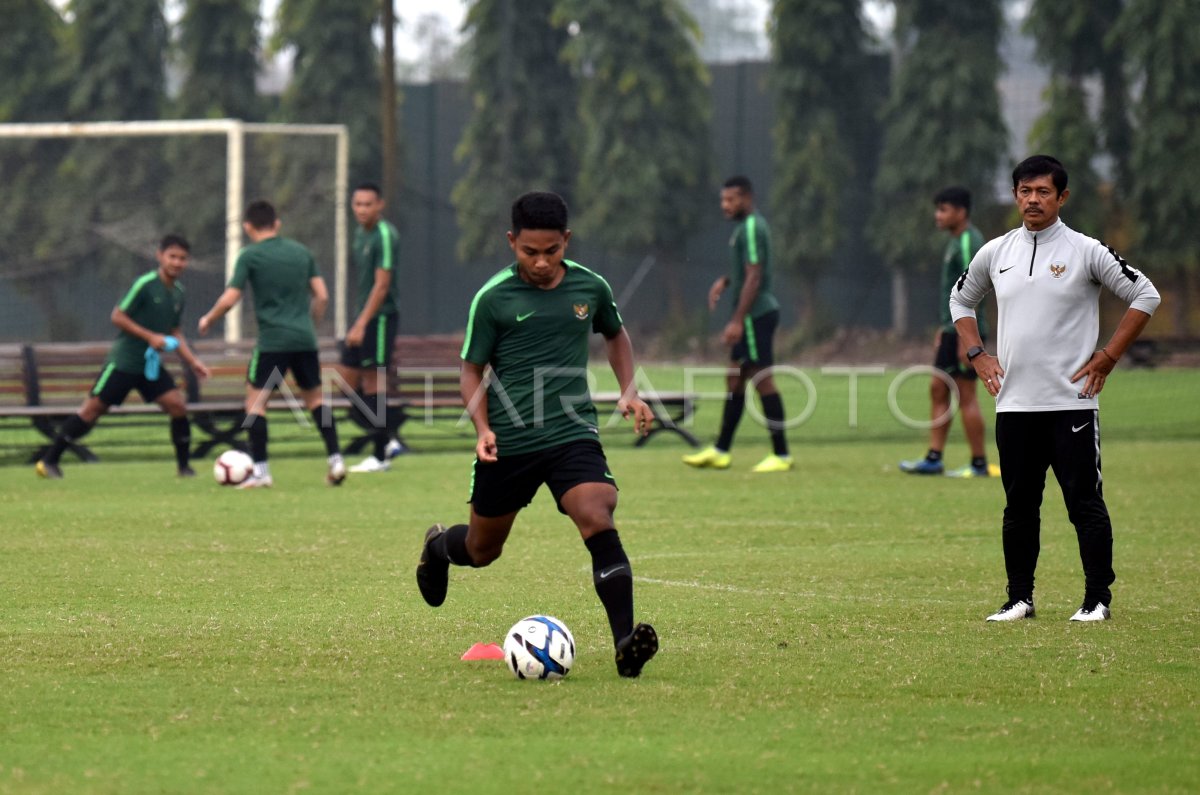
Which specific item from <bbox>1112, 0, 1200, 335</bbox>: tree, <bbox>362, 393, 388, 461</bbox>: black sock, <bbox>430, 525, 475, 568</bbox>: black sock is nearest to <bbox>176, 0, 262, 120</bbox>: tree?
<bbox>1112, 0, 1200, 335</bbox>: tree

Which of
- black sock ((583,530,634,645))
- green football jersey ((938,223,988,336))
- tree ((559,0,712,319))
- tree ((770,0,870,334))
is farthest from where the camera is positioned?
tree ((559,0,712,319))

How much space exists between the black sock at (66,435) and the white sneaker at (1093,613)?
946 centimetres

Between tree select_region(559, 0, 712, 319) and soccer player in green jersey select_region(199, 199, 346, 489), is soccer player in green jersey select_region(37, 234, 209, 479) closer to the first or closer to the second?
soccer player in green jersey select_region(199, 199, 346, 489)

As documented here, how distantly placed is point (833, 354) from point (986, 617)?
70.6ft

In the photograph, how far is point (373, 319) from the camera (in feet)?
51.4

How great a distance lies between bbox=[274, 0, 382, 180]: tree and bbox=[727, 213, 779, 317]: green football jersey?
25125 mm

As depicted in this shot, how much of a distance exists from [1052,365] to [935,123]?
1127 inches

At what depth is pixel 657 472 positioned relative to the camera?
1560 centimetres

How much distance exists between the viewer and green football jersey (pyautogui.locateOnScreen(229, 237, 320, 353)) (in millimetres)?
14039

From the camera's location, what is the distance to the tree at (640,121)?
37.7 m

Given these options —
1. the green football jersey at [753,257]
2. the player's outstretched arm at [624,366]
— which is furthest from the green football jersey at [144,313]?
the player's outstretched arm at [624,366]

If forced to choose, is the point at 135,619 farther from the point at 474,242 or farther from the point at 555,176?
the point at 555,176

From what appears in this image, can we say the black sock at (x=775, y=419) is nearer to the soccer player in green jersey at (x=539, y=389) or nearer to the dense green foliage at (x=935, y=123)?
the soccer player in green jersey at (x=539, y=389)

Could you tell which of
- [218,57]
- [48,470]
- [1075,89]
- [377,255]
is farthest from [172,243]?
[218,57]
